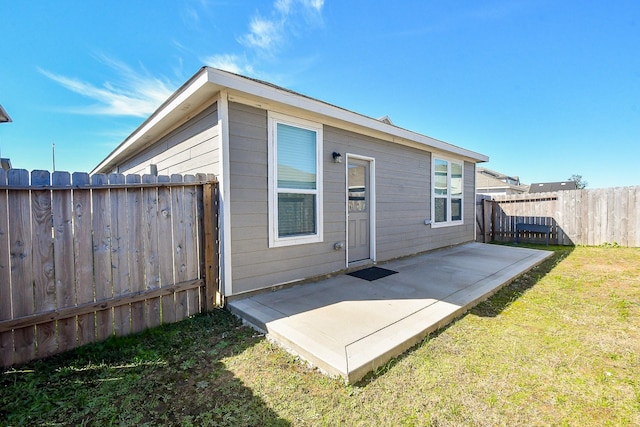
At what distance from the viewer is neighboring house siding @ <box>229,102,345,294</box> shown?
3408 millimetres

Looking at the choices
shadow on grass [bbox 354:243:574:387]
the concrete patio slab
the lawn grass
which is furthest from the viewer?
the concrete patio slab

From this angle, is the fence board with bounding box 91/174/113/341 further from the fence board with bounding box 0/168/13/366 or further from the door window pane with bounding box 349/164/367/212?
the door window pane with bounding box 349/164/367/212

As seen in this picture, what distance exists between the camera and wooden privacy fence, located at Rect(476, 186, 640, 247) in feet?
25.8

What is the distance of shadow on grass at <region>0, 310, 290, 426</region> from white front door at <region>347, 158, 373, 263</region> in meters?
2.73

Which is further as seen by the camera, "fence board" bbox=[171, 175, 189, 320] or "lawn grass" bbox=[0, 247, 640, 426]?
"fence board" bbox=[171, 175, 189, 320]

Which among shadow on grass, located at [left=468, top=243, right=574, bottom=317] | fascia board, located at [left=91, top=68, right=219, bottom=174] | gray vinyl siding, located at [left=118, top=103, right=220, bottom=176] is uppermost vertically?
fascia board, located at [left=91, top=68, right=219, bottom=174]

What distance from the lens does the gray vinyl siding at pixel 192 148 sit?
3488 mm

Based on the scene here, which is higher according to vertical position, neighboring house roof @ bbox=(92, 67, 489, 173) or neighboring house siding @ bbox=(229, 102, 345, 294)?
neighboring house roof @ bbox=(92, 67, 489, 173)

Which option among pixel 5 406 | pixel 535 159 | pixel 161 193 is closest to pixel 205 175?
pixel 161 193

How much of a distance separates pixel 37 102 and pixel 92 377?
22.9 meters

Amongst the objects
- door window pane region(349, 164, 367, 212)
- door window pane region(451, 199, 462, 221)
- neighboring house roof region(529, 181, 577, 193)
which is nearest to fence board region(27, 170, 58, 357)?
door window pane region(349, 164, 367, 212)

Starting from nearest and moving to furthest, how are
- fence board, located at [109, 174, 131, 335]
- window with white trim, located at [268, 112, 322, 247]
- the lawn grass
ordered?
the lawn grass < fence board, located at [109, 174, 131, 335] < window with white trim, located at [268, 112, 322, 247]

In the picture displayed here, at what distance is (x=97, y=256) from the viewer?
2.62 m

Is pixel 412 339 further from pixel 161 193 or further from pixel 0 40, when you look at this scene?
pixel 0 40
